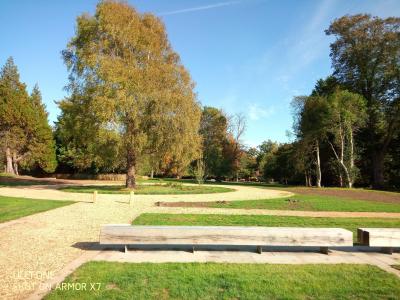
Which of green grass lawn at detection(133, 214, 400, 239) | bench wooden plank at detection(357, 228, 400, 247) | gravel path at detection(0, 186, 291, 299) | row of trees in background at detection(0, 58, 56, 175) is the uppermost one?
row of trees in background at detection(0, 58, 56, 175)

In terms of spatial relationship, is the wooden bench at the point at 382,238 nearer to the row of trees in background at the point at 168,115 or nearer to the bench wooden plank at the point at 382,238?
the bench wooden plank at the point at 382,238

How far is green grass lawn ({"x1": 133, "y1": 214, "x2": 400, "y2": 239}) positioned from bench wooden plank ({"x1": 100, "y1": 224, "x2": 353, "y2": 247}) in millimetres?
3381

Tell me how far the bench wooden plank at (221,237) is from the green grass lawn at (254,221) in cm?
338

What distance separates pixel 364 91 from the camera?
39562 mm

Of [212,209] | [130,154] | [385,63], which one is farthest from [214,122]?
[212,209]

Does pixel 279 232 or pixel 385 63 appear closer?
pixel 279 232

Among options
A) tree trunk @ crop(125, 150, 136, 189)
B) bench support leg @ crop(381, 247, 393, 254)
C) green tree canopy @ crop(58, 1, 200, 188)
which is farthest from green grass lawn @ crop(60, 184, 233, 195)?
bench support leg @ crop(381, 247, 393, 254)

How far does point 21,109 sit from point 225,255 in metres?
38.8

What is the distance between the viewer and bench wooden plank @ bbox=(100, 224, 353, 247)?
6.73 m

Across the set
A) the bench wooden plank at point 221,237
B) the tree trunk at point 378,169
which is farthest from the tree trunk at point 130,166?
the tree trunk at point 378,169

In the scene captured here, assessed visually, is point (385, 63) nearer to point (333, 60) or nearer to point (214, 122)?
point (333, 60)

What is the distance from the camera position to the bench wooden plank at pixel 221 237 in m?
6.73

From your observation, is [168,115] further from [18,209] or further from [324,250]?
[324,250]

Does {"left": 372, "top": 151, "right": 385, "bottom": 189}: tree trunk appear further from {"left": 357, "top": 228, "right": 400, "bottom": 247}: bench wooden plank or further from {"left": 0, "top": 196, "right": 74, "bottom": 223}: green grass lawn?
{"left": 0, "top": 196, "right": 74, "bottom": 223}: green grass lawn
